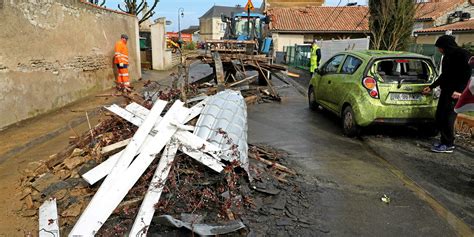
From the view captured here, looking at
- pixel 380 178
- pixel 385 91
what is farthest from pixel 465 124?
pixel 380 178

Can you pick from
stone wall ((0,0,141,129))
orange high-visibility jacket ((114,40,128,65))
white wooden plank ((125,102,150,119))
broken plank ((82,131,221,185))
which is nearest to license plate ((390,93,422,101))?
broken plank ((82,131,221,185))

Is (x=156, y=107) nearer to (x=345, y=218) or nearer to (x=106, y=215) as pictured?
(x=106, y=215)

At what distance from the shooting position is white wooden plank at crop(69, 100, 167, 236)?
9.39ft

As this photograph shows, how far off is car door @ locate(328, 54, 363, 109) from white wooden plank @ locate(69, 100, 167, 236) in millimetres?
3874

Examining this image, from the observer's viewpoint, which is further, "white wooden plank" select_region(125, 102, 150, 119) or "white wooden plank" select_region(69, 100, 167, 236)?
"white wooden plank" select_region(125, 102, 150, 119)

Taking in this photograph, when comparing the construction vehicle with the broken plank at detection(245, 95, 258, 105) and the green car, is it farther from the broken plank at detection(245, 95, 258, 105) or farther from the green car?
the green car

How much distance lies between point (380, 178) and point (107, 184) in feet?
11.4

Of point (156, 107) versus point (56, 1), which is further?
point (56, 1)

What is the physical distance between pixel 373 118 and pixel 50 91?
23.0 ft

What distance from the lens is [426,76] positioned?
20.7 feet

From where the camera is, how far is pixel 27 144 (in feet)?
18.3

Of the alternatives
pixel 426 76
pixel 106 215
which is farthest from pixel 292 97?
pixel 106 215

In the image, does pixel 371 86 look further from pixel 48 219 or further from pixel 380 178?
pixel 48 219

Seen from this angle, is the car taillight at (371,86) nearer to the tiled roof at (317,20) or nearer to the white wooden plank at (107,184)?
the white wooden plank at (107,184)
